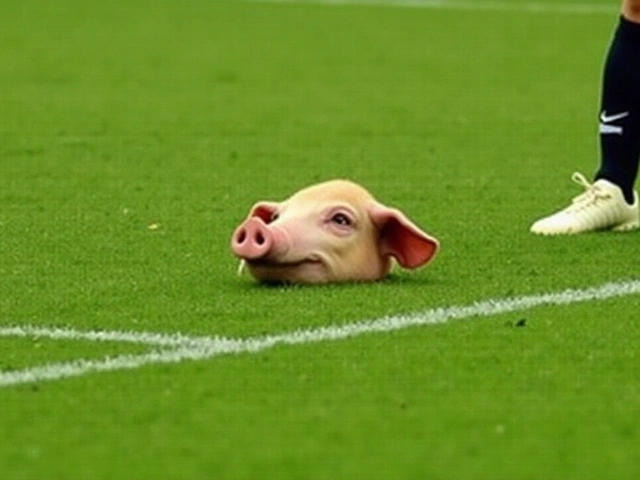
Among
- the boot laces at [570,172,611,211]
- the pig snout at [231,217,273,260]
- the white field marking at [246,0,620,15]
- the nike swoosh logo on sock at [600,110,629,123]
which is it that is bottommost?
the white field marking at [246,0,620,15]

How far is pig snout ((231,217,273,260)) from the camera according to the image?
7.89 metres

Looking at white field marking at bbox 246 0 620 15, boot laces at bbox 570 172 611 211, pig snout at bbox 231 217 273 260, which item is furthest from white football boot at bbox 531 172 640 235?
white field marking at bbox 246 0 620 15

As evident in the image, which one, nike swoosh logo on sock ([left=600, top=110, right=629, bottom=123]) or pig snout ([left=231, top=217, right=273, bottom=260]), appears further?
nike swoosh logo on sock ([left=600, top=110, right=629, bottom=123])

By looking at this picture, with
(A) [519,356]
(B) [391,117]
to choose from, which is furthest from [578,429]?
(B) [391,117]

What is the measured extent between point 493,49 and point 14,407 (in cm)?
1269

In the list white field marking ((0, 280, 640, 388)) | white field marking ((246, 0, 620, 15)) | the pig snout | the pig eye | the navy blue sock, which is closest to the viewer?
white field marking ((0, 280, 640, 388))

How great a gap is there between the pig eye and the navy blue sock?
178cm

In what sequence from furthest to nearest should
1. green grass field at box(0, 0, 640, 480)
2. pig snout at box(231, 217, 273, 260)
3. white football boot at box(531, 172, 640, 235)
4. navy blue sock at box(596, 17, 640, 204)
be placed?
navy blue sock at box(596, 17, 640, 204) → white football boot at box(531, 172, 640, 235) → pig snout at box(231, 217, 273, 260) → green grass field at box(0, 0, 640, 480)

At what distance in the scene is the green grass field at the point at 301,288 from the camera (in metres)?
5.85

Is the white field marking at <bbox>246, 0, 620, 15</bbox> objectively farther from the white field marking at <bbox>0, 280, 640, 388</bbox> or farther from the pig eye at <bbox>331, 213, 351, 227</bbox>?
the white field marking at <bbox>0, 280, 640, 388</bbox>

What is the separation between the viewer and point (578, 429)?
19.7 ft

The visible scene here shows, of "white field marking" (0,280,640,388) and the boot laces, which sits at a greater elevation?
"white field marking" (0,280,640,388)

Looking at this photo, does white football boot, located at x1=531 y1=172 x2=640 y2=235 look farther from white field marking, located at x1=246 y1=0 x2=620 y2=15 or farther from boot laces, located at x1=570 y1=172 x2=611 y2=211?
white field marking, located at x1=246 y1=0 x2=620 y2=15

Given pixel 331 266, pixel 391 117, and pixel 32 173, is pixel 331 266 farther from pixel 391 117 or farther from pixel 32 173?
pixel 391 117
